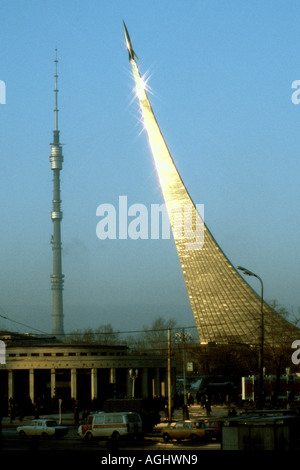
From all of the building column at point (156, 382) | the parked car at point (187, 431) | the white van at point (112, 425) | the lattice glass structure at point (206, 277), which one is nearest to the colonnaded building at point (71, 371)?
the building column at point (156, 382)

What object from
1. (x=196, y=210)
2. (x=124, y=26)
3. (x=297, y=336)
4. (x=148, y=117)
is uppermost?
(x=124, y=26)

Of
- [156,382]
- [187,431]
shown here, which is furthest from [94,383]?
[187,431]

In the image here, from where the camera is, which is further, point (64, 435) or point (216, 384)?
point (216, 384)

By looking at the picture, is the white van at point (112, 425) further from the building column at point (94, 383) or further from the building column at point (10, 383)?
the building column at point (10, 383)

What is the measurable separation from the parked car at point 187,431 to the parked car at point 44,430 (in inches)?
143

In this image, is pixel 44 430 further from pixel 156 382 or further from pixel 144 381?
pixel 156 382

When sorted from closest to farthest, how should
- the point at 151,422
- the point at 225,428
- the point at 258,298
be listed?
1. the point at 225,428
2. the point at 151,422
3. the point at 258,298

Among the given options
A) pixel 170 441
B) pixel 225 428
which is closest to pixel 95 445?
pixel 170 441

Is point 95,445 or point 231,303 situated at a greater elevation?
point 231,303

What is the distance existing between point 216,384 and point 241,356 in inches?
201

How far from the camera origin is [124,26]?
6138cm

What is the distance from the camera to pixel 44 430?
2286 centimetres

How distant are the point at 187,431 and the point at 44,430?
4.69 m
